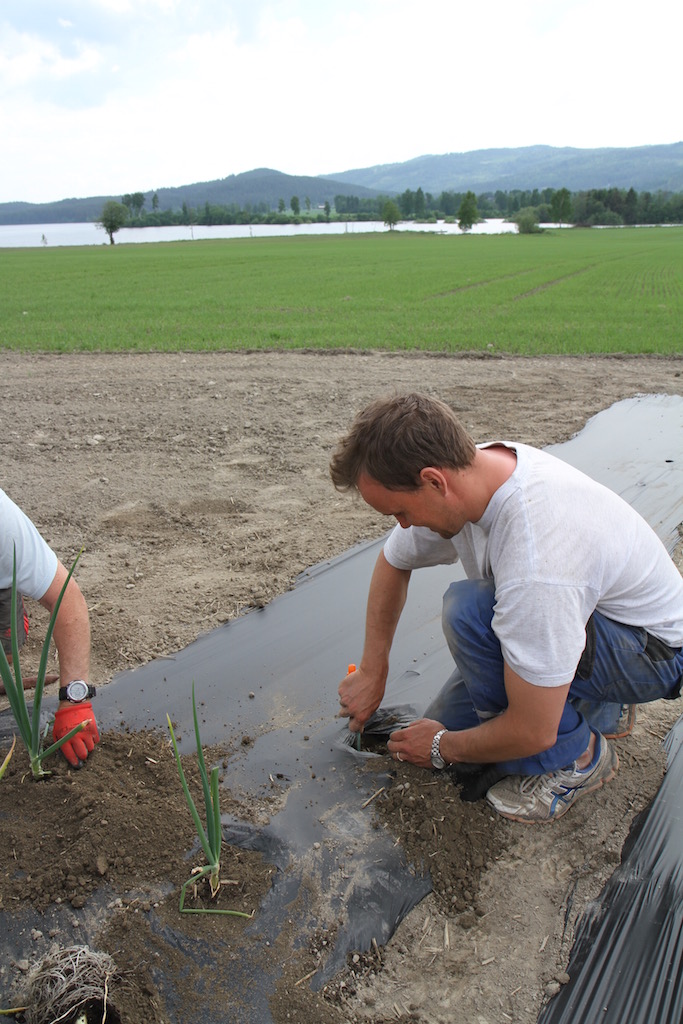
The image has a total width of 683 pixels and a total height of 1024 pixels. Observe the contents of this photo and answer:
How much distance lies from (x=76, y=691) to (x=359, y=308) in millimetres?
12289

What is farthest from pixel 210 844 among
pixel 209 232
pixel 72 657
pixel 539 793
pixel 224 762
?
pixel 209 232

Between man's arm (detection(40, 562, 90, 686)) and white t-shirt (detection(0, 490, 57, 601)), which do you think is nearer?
white t-shirt (detection(0, 490, 57, 601))

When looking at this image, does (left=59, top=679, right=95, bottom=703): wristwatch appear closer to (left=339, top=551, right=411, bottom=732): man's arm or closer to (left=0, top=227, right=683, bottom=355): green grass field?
(left=339, top=551, right=411, bottom=732): man's arm

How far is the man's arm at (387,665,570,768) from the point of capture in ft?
5.35

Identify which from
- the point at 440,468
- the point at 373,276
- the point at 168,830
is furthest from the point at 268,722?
the point at 373,276

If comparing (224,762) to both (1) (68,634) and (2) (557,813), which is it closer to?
(1) (68,634)

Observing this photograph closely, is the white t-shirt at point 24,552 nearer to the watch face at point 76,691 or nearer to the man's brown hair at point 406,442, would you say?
the watch face at point 76,691

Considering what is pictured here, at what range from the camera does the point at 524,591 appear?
5.16 ft

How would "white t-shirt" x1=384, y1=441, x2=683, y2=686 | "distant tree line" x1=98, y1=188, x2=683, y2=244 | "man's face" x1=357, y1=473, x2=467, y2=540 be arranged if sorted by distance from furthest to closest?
"distant tree line" x1=98, y1=188, x2=683, y2=244, "man's face" x1=357, y1=473, x2=467, y2=540, "white t-shirt" x1=384, y1=441, x2=683, y2=686

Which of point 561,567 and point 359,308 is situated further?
point 359,308

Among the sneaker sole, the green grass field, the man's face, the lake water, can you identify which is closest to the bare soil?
the sneaker sole

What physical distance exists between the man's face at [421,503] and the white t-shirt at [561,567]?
89 millimetres

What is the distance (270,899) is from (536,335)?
31.3ft

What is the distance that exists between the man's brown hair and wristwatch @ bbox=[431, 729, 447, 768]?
31.3 inches
